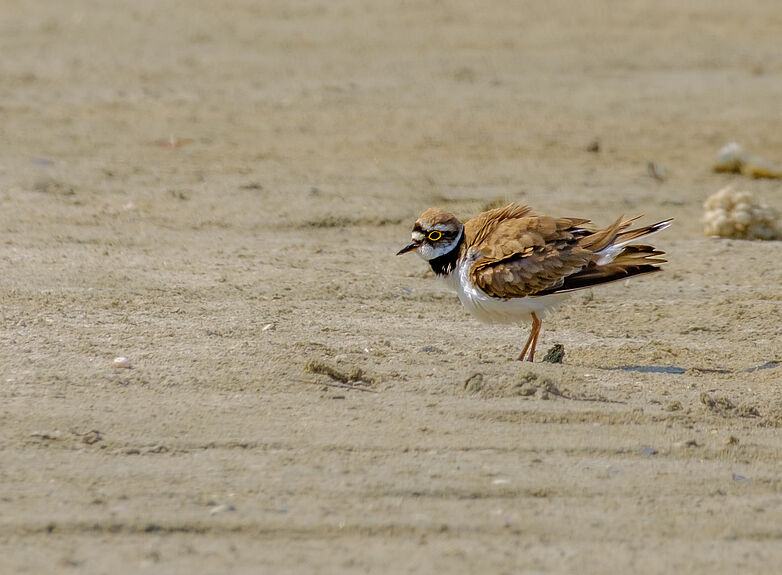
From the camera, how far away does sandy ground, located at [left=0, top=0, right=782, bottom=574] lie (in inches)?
174

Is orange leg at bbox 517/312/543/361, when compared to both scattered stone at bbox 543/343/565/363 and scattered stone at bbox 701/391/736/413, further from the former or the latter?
scattered stone at bbox 701/391/736/413

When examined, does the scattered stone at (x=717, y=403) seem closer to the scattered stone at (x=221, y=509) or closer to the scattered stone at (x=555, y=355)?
the scattered stone at (x=555, y=355)

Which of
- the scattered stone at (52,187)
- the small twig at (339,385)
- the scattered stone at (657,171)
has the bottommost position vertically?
the small twig at (339,385)

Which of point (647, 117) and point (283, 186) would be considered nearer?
point (283, 186)

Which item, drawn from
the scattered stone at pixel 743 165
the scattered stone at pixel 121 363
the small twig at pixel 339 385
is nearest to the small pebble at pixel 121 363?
the scattered stone at pixel 121 363

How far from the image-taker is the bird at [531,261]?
20.5ft

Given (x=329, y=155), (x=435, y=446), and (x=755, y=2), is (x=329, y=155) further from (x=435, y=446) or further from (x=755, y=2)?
(x=755, y=2)

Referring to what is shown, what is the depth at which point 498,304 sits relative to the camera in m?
6.27

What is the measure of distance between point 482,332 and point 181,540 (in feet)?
10.1

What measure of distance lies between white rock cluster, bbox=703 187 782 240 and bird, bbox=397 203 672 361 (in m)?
2.67

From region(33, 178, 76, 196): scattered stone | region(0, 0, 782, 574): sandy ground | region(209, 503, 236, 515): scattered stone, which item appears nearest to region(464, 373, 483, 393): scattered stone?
region(0, 0, 782, 574): sandy ground

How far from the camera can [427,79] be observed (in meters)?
14.3

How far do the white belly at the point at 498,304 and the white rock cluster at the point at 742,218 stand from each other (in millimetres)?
2907

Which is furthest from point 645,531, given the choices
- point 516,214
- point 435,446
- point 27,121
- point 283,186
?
point 27,121
